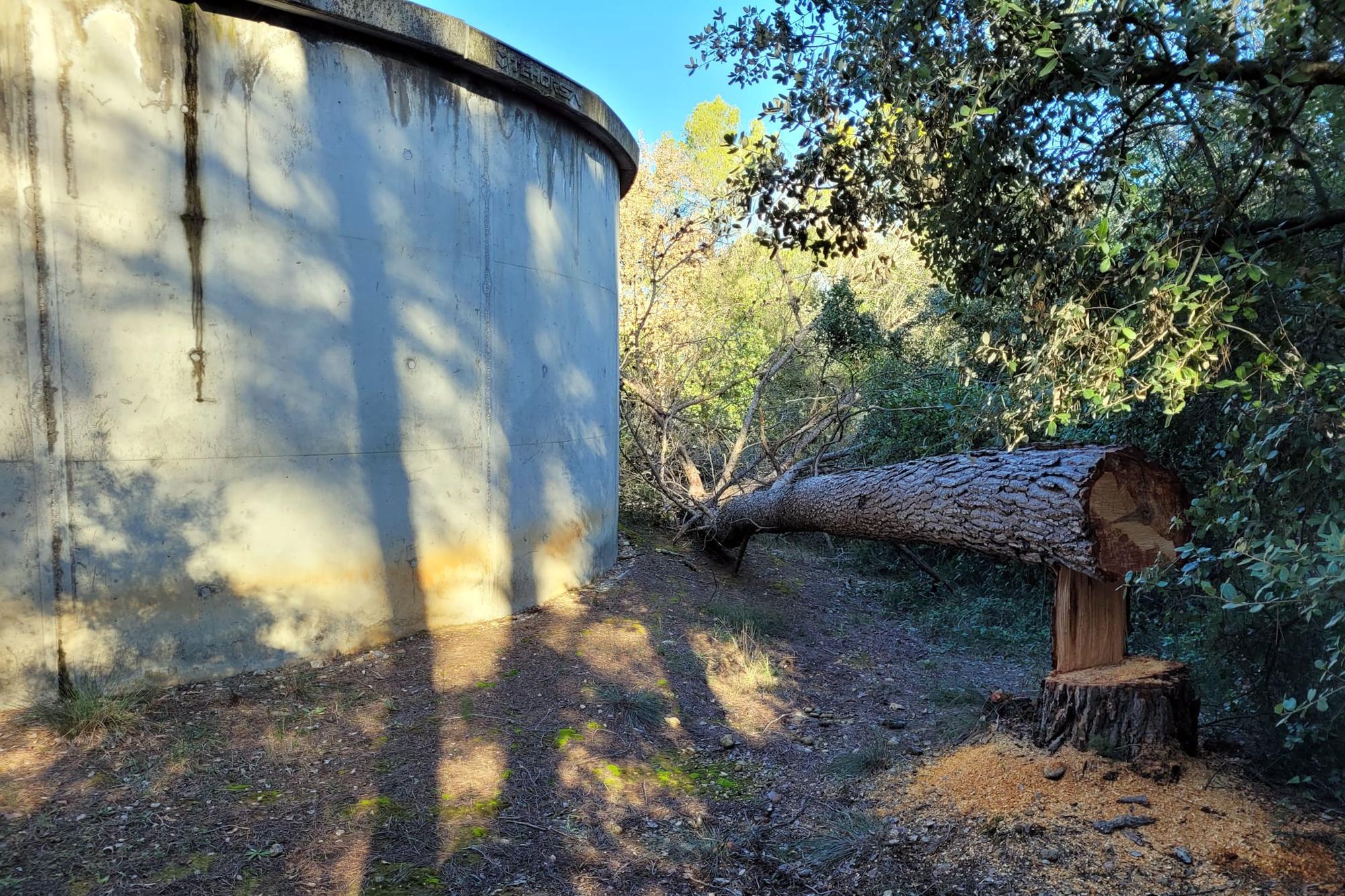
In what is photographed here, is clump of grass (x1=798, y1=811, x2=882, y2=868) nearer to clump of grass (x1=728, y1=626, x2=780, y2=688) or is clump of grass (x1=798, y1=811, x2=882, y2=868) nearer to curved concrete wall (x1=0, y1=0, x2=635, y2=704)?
clump of grass (x1=728, y1=626, x2=780, y2=688)

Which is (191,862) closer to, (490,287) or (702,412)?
(490,287)

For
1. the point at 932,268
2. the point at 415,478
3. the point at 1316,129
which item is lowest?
the point at 415,478

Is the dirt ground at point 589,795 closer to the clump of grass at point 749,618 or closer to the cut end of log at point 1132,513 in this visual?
the cut end of log at point 1132,513

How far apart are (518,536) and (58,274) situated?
3.21 m

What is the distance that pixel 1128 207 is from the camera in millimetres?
3230

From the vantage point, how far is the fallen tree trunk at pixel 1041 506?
3645 millimetres

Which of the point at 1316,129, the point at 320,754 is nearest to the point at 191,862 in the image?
the point at 320,754

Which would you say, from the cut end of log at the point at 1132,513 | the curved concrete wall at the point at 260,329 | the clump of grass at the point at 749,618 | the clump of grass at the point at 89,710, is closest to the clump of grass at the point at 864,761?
the cut end of log at the point at 1132,513

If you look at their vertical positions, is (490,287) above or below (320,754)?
above

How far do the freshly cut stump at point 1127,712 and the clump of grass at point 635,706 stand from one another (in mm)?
2145

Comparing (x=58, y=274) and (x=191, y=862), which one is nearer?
(x=191, y=862)

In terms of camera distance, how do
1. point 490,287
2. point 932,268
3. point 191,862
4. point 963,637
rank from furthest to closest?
1. point 963,637
2. point 490,287
3. point 932,268
4. point 191,862

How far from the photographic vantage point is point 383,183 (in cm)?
518

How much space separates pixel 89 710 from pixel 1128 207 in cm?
525
